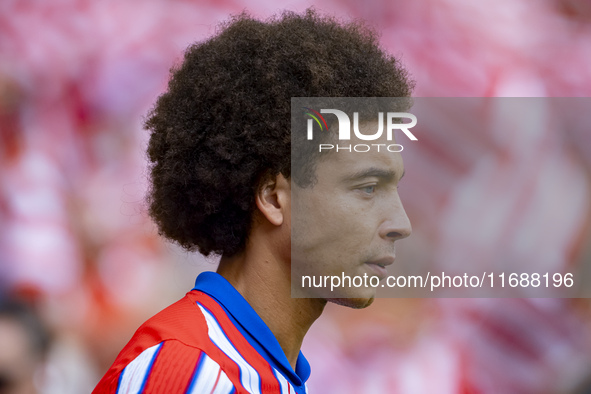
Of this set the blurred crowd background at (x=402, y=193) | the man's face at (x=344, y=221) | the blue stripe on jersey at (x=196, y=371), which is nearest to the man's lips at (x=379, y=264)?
the man's face at (x=344, y=221)

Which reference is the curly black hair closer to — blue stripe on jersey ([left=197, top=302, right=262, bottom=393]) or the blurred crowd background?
blue stripe on jersey ([left=197, top=302, right=262, bottom=393])

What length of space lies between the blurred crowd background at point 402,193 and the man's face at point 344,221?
1203 millimetres

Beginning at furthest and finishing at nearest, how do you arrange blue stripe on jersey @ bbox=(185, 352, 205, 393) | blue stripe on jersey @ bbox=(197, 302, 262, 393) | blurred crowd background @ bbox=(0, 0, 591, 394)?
blurred crowd background @ bbox=(0, 0, 591, 394), blue stripe on jersey @ bbox=(197, 302, 262, 393), blue stripe on jersey @ bbox=(185, 352, 205, 393)

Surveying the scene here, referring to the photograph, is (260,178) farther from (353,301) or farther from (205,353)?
(205,353)

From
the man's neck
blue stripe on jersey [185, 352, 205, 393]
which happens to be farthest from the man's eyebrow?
blue stripe on jersey [185, 352, 205, 393]

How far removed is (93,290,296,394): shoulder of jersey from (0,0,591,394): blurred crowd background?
4.71 ft

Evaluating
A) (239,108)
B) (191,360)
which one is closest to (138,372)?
(191,360)

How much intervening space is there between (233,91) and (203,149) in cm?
16

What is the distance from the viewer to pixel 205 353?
1.30 meters

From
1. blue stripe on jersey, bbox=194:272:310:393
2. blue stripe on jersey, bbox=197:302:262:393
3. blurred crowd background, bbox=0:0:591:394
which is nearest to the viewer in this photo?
blue stripe on jersey, bbox=197:302:262:393

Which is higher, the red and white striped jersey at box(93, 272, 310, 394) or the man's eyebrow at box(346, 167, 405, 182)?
the man's eyebrow at box(346, 167, 405, 182)

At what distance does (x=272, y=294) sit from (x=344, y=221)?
0.80ft

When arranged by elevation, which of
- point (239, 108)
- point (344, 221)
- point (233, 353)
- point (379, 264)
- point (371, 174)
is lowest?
point (233, 353)

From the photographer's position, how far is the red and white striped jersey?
1.26 meters
